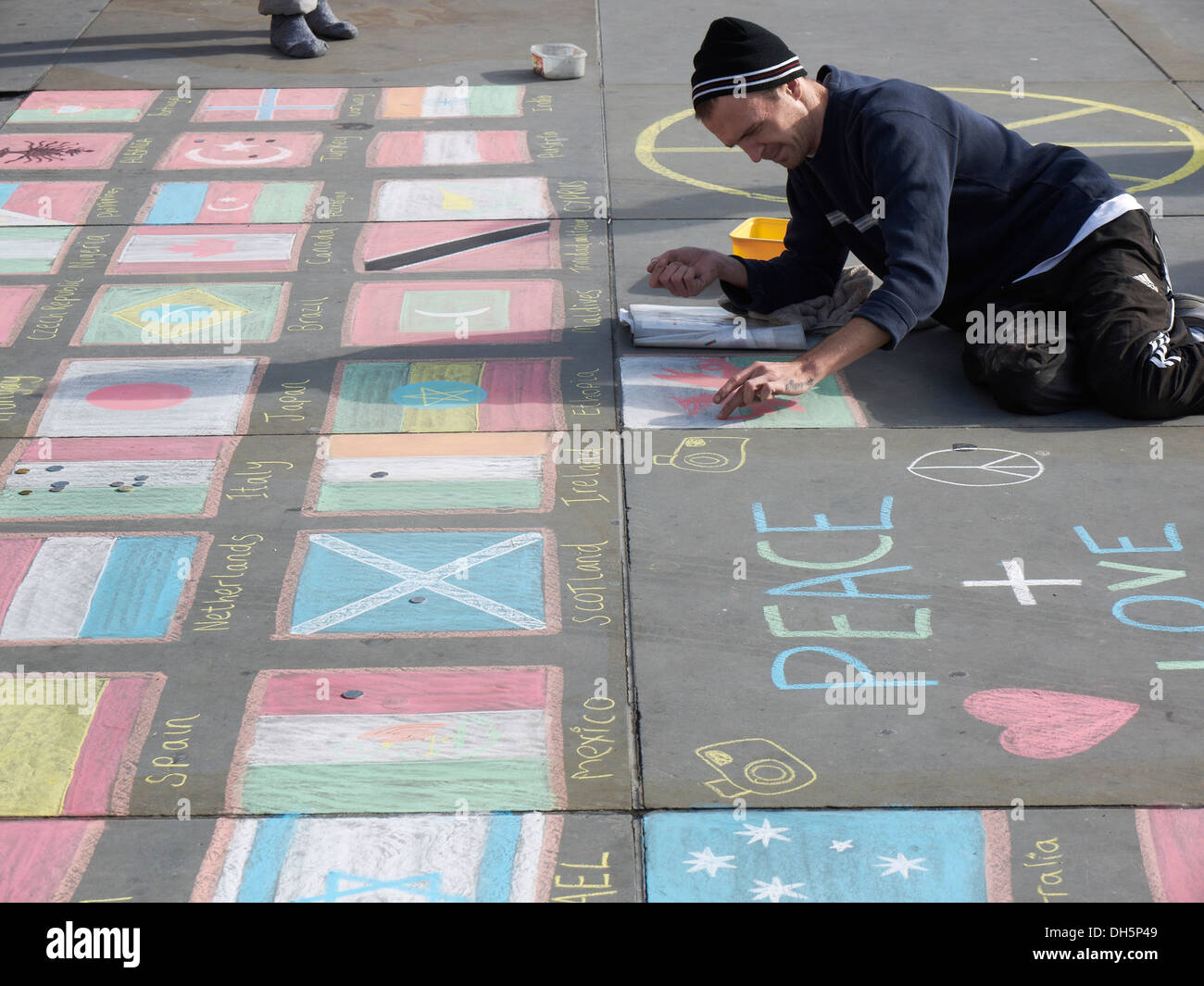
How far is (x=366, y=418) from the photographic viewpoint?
3.90 meters

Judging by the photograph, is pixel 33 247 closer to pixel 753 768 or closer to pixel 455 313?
pixel 455 313

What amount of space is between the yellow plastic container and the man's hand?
1.38ft

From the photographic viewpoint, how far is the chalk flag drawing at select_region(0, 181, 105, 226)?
207 inches

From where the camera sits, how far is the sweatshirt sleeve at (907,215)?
3.62 m

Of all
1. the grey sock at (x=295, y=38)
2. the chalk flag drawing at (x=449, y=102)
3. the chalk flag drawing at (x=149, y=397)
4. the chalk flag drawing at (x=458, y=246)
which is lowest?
the chalk flag drawing at (x=149, y=397)

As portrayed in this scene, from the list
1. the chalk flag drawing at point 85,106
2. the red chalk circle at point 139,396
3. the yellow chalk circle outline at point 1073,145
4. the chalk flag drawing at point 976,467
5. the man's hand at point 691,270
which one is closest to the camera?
the chalk flag drawing at point 976,467

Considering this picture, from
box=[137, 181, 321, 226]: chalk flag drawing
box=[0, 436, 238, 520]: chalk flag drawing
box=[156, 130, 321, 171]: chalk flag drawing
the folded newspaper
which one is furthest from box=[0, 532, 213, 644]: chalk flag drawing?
box=[156, 130, 321, 171]: chalk flag drawing

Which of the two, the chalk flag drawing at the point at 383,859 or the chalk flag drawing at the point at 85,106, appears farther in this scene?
the chalk flag drawing at the point at 85,106

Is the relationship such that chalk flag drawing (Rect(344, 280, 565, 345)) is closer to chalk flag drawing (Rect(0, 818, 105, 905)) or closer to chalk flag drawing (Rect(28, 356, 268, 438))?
chalk flag drawing (Rect(28, 356, 268, 438))

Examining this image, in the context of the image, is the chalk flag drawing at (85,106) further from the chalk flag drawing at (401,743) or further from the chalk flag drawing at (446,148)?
the chalk flag drawing at (401,743)

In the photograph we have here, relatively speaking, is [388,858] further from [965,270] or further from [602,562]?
[965,270]

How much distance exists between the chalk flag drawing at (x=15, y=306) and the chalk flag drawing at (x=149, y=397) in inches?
13.0

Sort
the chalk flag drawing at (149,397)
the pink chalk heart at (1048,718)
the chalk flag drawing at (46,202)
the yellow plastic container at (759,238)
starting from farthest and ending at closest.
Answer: the chalk flag drawing at (46,202)
the yellow plastic container at (759,238)
the chalk flag drawing at (149,397)
the pink chalk heart at (1048,718)

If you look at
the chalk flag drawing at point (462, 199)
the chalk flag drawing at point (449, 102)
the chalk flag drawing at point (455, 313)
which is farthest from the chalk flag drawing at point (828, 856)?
the chalk flag drawing at point (449, 102)
